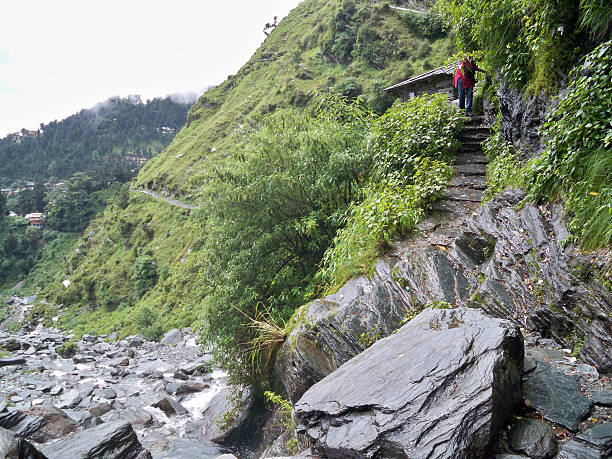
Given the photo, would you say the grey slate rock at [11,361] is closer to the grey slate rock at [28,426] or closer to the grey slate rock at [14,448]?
the grey slate rock at [28,426]

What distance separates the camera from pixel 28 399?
561 inches

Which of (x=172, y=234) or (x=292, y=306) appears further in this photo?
(x=172, y=234)

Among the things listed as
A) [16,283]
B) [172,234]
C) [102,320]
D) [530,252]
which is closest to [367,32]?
[172,234]

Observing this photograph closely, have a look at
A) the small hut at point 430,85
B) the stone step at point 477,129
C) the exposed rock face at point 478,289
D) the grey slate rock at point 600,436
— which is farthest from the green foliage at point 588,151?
the small hut at point 430,85

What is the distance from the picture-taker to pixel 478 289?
517cm

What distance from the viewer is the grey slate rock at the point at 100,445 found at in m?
7.24

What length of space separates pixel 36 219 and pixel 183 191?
6664cm

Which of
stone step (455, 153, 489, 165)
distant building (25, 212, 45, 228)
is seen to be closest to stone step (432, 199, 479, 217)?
stone step (455, 153, 489, 165)

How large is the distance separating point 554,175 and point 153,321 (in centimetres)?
3211

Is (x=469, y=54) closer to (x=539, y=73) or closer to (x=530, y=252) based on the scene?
(x=539, y=73)

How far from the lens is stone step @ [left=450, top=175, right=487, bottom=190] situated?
7.82 m

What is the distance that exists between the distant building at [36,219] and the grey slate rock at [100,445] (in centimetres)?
10979

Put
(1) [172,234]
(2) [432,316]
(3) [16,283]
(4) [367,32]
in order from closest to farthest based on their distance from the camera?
(2) [432,316] < (1) [172,234] < (4) [367,32] < (3) [16,283]

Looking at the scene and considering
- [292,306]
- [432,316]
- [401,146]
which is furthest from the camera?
[292,306]
